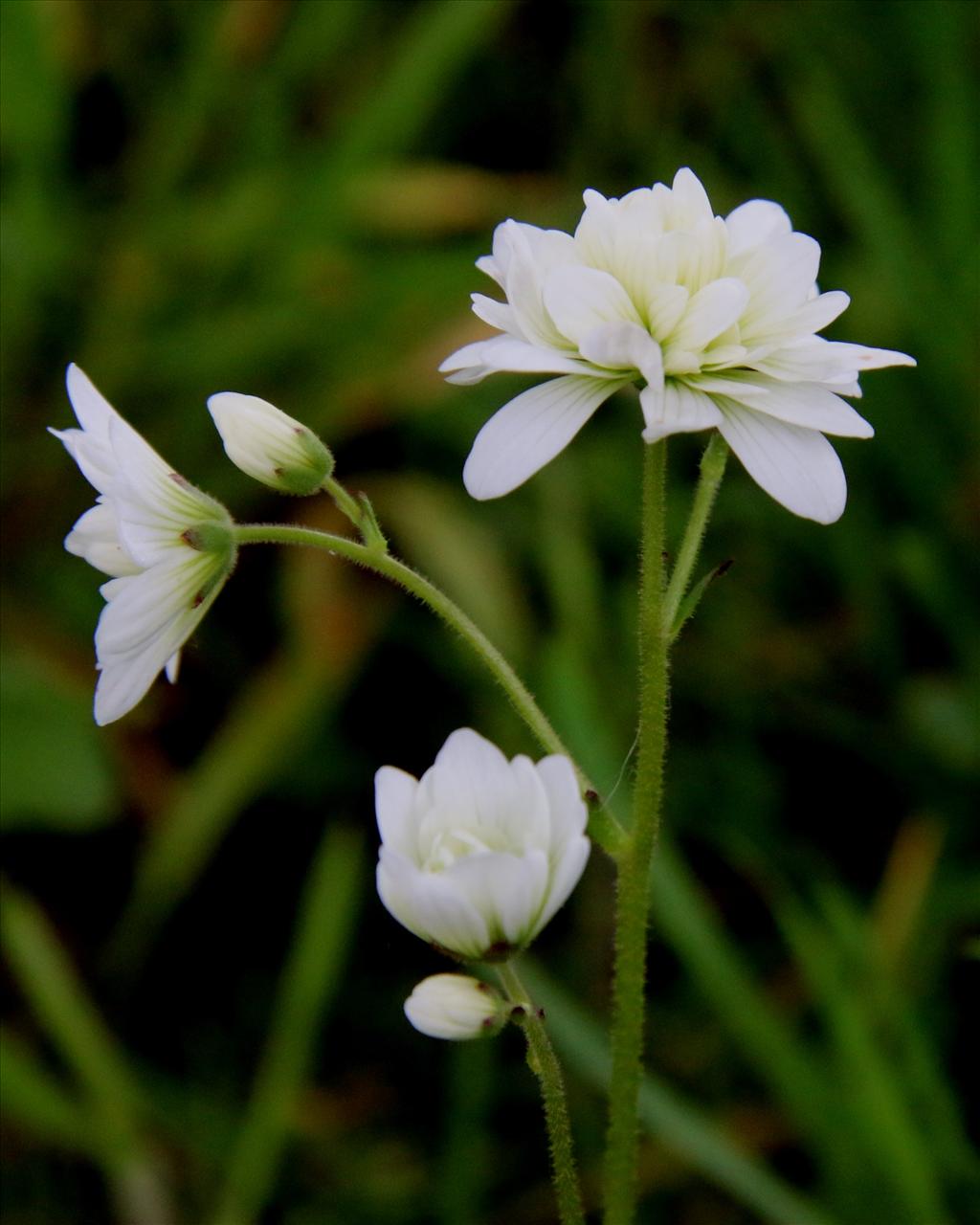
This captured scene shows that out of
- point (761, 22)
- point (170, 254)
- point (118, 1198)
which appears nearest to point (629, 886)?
point (118, 1198)

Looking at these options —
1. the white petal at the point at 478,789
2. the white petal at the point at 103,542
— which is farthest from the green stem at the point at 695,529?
the white petal at the point at 103,542

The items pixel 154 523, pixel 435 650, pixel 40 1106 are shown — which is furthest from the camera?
pixel 435 650

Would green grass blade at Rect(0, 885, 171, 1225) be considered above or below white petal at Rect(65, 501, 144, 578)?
below

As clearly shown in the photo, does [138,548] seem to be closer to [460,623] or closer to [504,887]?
[460,623]

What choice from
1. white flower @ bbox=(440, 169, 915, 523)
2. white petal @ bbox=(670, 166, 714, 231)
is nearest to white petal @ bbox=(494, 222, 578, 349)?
white flower @ bbox=(440, 169, 915, 523)

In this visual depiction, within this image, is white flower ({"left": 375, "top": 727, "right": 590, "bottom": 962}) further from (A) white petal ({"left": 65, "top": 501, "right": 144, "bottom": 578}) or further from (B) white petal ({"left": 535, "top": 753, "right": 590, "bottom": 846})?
(A) white petal ({"left": 65, "top": 501, "right": 144, "bottom": 578})

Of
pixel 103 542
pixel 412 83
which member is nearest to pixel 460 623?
pixel 103 542
